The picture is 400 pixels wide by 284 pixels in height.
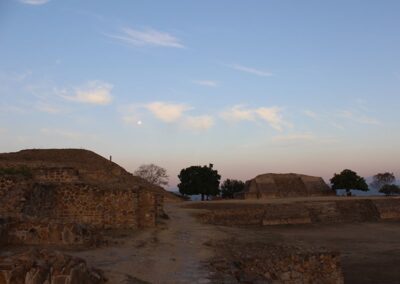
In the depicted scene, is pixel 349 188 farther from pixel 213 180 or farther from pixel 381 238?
pixel 381 238

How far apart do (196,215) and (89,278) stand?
19593mm

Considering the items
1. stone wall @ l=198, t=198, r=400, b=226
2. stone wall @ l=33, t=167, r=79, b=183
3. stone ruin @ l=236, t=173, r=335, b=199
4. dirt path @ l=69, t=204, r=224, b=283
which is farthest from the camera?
stone ruin @ l=236, t=173, r=335, b=199

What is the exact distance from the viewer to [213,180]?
49.9 m

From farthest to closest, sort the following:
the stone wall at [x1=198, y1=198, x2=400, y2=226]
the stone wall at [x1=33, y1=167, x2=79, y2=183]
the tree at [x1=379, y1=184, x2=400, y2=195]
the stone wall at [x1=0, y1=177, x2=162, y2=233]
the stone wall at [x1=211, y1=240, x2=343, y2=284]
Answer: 1. the tree at [x1=379, y1=184, x2=400, y2=195]
2. the stone wall at [x1=198, y1=198, x2=400, y2=226]
3. the stone wall at [x1=33, y1=167, x2=79, y2=183]
4. the stone wall at [x1=0, y1=177, x2=162, y2=233]
5. the stone wall at [x1=211, y1=240, x2=343, y2=284]

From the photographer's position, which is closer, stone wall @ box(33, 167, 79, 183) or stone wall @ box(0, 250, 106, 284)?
stone wall @ box(0, 250, 106, 284)

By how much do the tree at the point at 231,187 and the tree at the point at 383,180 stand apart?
22.5 m

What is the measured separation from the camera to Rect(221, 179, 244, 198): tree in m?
61.5

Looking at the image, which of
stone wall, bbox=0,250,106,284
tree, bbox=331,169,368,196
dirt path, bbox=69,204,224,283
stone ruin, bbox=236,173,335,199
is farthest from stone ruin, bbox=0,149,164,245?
tree, bbox=331,169,368,196

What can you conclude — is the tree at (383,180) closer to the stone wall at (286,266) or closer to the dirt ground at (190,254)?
the dirt ground at (190,254)

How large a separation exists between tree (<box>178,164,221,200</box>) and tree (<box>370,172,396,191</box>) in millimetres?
31495

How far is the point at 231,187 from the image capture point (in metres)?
62.7

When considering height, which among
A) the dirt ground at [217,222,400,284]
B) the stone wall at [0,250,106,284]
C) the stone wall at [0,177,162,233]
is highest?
the stone wall at [0,177,162,233]

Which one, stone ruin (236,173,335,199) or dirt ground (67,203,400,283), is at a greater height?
stone ruin (236,173,335,199)

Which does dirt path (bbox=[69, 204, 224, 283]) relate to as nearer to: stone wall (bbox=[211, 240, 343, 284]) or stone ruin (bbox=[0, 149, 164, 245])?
stone wall (bbox=[211, 240, 343, 284])
